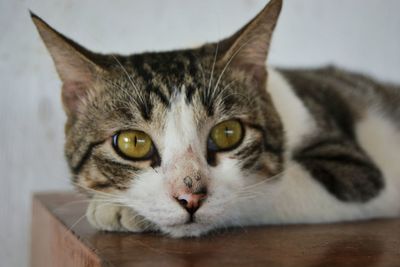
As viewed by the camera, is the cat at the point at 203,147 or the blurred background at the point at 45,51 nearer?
the cat at the point at 203,147

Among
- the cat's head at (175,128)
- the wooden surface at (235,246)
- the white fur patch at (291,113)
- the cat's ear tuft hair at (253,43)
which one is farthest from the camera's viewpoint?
the white fur patch at (291,113)

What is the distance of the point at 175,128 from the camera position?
93cm

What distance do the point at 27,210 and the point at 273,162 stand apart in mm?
778

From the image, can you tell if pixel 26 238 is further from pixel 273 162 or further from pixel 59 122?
pixel 273 162

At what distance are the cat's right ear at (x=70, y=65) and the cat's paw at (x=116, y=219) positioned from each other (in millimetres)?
224

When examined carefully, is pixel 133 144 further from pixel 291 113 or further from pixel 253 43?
pixel 291 113

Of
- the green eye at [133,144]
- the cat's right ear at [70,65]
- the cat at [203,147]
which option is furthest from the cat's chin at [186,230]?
the cat's right ear at [70,65]

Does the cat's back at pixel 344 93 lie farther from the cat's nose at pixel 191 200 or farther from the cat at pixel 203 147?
the cat's nose at pixel 191 200

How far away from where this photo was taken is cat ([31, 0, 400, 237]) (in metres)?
0.91

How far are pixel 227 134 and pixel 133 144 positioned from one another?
0.59ft

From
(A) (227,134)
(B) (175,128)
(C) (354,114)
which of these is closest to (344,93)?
(C) (354,114)

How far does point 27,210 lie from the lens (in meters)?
1.50

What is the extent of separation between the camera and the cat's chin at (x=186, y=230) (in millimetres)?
905

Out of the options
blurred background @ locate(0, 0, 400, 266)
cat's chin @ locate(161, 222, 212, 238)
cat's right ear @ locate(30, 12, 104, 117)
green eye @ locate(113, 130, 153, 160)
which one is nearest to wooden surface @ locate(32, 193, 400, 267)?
cat's chin @ locate(161, 222, 212, 238)
